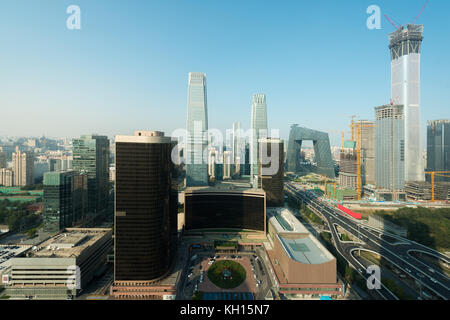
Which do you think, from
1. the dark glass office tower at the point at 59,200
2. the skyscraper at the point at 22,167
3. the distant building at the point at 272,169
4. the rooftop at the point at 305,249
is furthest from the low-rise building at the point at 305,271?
the skyscraper at the point at 22,167

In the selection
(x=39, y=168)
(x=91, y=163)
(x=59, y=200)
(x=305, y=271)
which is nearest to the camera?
(x=305, y=271)

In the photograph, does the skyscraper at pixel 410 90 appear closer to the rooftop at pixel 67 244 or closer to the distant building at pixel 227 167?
the distant building at pixel 227 167

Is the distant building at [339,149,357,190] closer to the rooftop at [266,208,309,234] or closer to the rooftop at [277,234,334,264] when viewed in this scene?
the rooftop at [266,208,309,234]

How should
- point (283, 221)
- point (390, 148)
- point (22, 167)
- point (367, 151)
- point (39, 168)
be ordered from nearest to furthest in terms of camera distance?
point (283, 221) < point (390, 148) < point (22, 167) < point (367, 151) < point (39, 168)

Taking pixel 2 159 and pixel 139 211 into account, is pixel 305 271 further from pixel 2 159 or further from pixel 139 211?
pixel 2 159

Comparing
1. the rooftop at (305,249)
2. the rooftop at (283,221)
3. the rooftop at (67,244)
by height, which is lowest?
the rooftop at (305,249)

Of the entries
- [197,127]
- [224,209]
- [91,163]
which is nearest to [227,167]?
[197,127]
